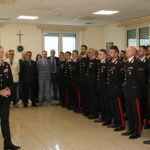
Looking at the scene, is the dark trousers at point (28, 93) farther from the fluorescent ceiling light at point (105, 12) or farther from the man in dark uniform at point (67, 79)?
the fluorescent ceiling light at point (105, 12)

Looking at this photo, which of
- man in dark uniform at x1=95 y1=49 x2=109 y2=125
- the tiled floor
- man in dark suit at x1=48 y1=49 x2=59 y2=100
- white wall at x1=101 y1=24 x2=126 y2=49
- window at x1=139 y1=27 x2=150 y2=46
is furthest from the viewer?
white wall at x1=101 y1=24 x2=126 y2=49

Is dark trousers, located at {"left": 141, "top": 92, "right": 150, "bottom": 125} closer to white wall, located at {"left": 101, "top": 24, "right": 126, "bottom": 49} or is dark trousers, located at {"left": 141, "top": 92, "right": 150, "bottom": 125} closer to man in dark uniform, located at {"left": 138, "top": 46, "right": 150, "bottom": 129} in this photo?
man in dark uniform, located at {"left": 138, "top": 46, "right": 150, "bottom": 129}

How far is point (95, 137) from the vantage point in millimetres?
4391

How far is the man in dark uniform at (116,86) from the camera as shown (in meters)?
4.63

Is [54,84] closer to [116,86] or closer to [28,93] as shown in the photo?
[28,93]

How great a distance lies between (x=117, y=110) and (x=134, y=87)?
673 millimetres

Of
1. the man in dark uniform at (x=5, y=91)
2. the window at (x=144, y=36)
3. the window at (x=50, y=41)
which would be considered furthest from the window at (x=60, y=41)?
the man in dark uniform at (x=5, y=91)

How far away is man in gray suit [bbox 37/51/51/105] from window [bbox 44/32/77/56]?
3.90 meters

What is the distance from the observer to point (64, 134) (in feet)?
15.1

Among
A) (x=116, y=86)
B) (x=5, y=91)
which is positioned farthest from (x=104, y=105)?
(x=5, y=91)

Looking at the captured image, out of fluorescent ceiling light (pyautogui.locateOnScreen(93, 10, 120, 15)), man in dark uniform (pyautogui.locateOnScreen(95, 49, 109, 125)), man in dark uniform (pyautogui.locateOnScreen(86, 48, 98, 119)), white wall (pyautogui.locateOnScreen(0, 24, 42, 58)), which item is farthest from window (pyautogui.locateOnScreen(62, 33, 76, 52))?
man in dark uniform (pyautogui.locateOnScreen(95, 49, 109, 125))

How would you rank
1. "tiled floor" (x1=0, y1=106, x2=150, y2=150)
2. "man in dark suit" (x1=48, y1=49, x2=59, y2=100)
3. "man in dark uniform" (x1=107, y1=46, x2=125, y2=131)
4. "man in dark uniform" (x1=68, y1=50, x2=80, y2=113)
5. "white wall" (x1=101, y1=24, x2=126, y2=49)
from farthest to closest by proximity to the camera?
1. "white wall" (x1=101, y1=24, x2=126, y2=49)
2. "man in dark suit" (x1=48, y1=49, x2=59, y2=100)
3. "man in dark uniform" (x1=68, y1=50, x2=80, y2=113)
4. "man in dark uniform" (x1=107, y1=46, x2=125, y2=131)
5. "tiled floor" (x1=0, y1=106, x2=150, y2=150)

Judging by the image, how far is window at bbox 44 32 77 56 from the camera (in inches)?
432

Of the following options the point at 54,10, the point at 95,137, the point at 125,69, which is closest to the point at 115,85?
the point at 125,69
